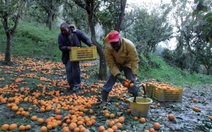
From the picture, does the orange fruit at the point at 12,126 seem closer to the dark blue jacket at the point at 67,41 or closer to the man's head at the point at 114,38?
the man's head at the point at 114,38

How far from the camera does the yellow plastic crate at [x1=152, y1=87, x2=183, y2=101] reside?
602cm

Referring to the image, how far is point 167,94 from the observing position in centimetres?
607

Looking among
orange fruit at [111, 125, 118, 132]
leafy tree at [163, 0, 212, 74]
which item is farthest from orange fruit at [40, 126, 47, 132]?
leafy tree at [163, 0, 212, 74]

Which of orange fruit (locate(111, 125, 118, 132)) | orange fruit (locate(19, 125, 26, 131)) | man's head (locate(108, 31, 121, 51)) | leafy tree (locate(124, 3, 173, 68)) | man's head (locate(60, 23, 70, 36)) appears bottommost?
orange fruit (locate(111, 125, 118, 132))

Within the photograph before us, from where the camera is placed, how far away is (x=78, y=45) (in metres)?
6.31

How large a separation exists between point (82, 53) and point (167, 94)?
2.56 metres

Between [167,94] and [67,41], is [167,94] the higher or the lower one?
the lower one

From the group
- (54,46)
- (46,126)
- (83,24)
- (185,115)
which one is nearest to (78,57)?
(46,126)

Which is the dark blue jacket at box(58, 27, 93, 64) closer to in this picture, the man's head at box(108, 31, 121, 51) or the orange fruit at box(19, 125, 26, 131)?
the man's head at box(108, 31, 121, 51)

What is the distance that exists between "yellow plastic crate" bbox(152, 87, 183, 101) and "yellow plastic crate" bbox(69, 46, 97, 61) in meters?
2.00

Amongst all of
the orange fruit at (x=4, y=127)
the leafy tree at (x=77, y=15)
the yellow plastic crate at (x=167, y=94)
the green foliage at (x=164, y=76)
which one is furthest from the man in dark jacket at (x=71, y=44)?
the leafy tree at (x=77, y=15)

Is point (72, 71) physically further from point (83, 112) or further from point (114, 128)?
point (114, 128)

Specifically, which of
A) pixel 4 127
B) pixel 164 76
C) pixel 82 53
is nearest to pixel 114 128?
pixel 4 127

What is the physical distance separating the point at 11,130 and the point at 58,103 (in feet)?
5.24
